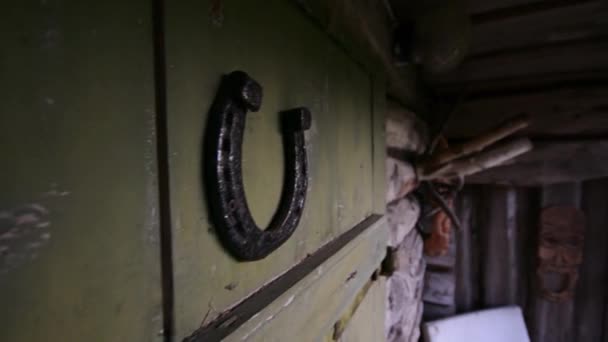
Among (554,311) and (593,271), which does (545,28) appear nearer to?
(593,271)

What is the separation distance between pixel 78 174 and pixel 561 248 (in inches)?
87.6

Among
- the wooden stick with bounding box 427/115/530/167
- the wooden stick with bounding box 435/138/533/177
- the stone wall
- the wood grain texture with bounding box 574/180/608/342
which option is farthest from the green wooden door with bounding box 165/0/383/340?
the wood grain texture with bounding box 574/180/608/342

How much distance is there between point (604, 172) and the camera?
4.62 feet

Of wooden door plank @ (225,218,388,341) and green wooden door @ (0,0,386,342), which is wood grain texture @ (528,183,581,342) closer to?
wooden door plank @ (225,218,388,341)

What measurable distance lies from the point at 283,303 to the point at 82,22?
0.29m

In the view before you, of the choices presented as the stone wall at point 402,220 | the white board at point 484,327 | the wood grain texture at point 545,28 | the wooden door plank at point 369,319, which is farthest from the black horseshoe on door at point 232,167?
the white board at point 484,327

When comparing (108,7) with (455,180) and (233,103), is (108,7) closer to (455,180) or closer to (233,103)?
(233,103)

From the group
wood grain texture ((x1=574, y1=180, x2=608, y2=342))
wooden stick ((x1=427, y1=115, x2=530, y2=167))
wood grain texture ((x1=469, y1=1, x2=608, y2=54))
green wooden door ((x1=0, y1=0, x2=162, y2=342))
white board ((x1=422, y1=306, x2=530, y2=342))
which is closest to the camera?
green wooden door ((x1=0, y1=0, x2=162, y2=342))

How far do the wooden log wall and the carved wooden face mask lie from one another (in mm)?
45

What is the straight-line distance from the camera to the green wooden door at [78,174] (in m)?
0.15

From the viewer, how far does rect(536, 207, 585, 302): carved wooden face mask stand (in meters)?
1.73

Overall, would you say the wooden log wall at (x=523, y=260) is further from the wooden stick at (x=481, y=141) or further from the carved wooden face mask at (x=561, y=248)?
the wooden stick at (x=481, y=141)

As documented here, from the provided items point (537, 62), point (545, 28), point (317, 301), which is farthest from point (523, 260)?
point (317, 301)

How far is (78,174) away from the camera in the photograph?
0.59ft
